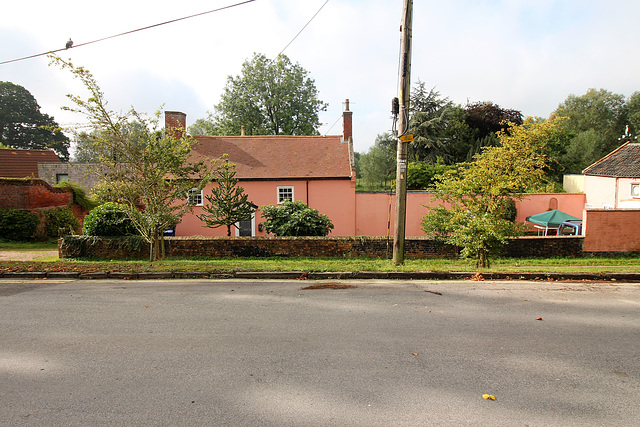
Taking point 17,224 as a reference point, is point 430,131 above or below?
above

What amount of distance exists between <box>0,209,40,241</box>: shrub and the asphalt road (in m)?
14.3

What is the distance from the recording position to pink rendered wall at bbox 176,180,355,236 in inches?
933

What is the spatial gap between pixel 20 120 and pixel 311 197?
65.2 m

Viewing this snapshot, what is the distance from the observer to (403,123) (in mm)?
11414

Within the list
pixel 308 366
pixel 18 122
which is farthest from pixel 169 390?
pixel 18 122

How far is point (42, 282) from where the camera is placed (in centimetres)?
993

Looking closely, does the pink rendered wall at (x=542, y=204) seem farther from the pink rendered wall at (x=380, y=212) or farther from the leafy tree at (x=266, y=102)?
the leafy tree at (x=266, y=102)

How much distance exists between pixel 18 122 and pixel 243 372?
79.2 meters

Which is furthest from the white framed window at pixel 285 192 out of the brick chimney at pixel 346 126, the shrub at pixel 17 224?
the shrub at pixel 17 224

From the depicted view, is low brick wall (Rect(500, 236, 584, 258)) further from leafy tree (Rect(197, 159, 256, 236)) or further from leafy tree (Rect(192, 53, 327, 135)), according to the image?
leafy tree (Rect(192, 53, 327, 135))

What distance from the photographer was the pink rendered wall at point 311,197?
77.8 ft

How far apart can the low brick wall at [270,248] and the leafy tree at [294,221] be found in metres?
1.17

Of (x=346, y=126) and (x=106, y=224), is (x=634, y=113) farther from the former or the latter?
(x=106, y=224)

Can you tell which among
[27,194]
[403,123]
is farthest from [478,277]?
[27,194]
